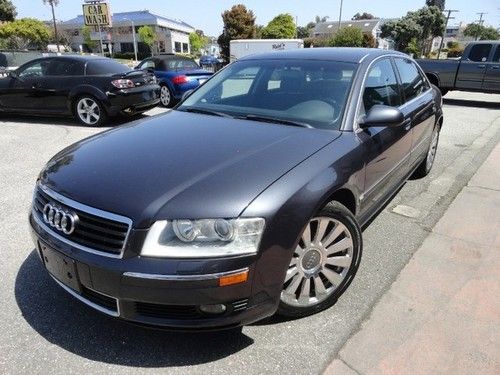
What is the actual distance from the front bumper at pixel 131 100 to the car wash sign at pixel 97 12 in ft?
104

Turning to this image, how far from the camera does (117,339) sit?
2373 millimetres

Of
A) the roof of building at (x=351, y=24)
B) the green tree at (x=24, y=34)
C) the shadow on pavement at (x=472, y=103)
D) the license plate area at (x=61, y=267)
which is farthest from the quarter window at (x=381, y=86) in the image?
the roof of building at (x=351, y=24)

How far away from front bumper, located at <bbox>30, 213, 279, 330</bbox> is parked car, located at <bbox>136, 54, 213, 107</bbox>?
8.92 m

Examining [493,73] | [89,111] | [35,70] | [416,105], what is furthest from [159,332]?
[493,73]

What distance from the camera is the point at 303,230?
7.34ft

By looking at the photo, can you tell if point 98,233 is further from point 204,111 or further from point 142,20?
point 142,20

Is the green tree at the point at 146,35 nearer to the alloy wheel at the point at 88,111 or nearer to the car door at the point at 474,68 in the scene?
the car door at the point at 474,68

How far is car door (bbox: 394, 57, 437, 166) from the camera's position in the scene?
3992 millimetres

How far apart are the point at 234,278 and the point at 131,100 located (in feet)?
23.2

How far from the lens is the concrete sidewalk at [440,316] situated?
7.30ft

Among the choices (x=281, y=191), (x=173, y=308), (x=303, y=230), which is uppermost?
(x=281, y=191)

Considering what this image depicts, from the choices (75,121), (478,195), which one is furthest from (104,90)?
(478,195)

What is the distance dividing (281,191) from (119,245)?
84cm

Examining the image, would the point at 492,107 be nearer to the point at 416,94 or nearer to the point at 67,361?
the point at 416,94
